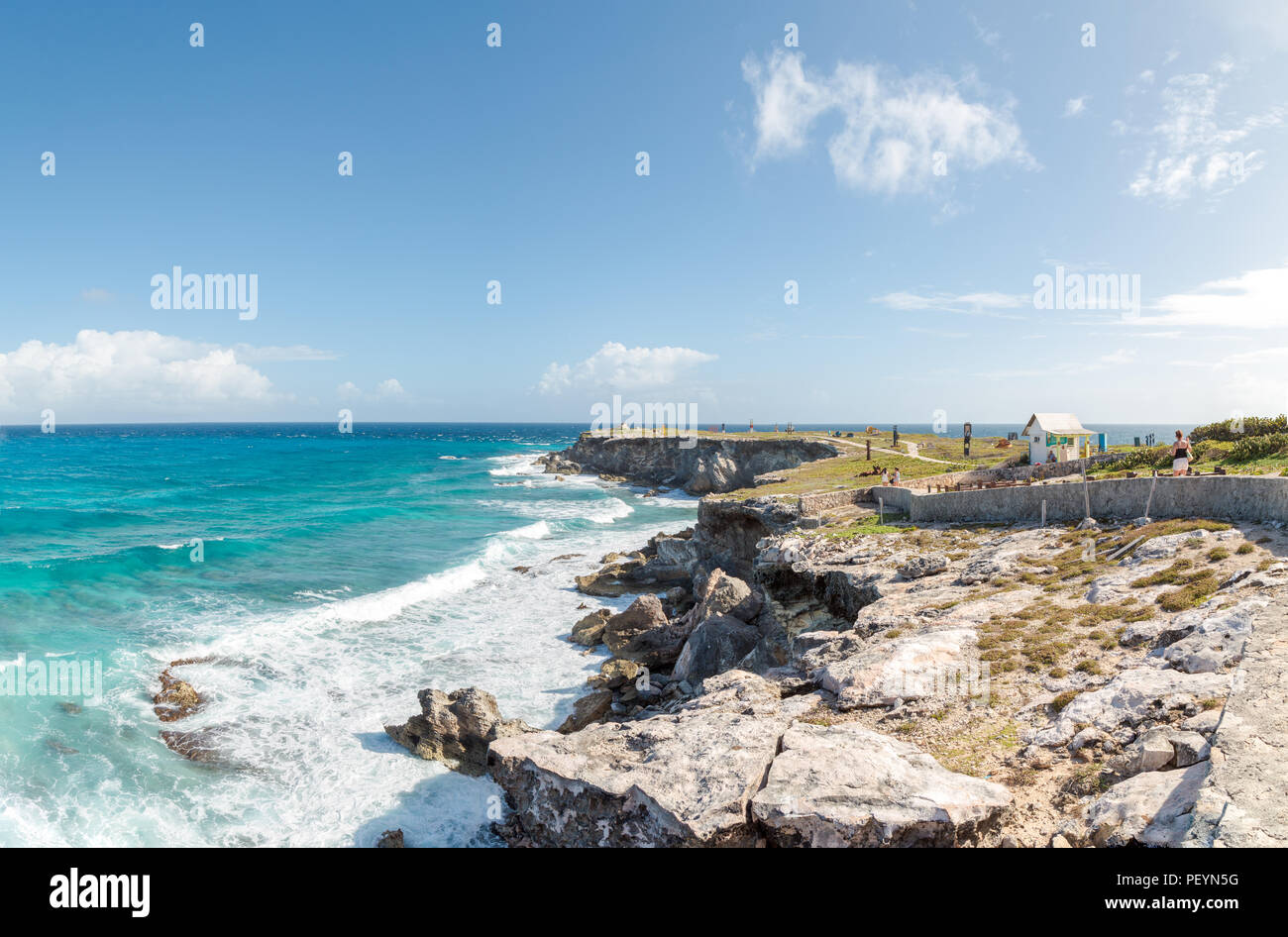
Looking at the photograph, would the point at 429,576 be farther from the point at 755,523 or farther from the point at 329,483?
the point at 329,483

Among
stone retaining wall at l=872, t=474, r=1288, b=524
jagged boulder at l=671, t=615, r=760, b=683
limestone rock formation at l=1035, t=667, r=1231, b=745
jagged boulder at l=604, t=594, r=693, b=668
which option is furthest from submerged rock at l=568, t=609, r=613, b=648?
limestone rock formation at l=1035, t=667, r=1231, b=745

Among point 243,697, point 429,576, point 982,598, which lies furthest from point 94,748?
point 982,598

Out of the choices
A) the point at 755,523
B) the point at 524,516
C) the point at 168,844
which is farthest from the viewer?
the point at 524,516

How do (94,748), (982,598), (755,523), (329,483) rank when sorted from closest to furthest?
1. (982,598)
2. (94,748)
3. (755,523)
4. (329,483)

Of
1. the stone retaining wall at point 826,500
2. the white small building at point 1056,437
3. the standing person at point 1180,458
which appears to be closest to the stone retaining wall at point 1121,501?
the stone retaining wall at point 826,500
